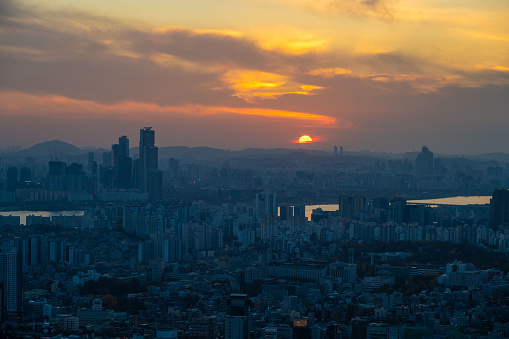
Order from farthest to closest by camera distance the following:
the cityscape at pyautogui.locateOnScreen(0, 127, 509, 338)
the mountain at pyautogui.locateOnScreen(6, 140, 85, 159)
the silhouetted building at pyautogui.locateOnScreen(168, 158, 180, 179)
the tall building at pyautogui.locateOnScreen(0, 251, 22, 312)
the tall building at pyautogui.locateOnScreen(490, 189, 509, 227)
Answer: the silhouetted building at pyautogui.locateOnScreen(168, 158, 180, 179) → the mountain at pyautogui.locateOnScreen(6, 140, 85, 159) → the tall building at pyautogui.locateOnScreen(490, 189, 509, 227) → the tall building at pyautogui.locateOnScreen(0, 251, 22, 312) → the cityscape at pyautogui.locateOnScreen(0, 127, 509, 338)

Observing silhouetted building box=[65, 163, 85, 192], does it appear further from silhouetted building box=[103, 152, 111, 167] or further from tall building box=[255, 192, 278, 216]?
tall building box=[255, 192, 278, 216]

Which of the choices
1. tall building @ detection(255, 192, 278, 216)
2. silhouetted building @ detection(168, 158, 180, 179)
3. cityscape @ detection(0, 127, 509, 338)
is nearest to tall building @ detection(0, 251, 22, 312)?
cityscape @ detection(0, 127, 509, 338)

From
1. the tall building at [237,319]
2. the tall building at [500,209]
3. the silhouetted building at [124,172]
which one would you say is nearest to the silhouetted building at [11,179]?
the silhouetted building at [124,172]

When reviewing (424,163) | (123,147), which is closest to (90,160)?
(123,147)

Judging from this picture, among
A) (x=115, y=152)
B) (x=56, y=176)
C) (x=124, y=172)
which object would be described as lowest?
(x=56, y=176)

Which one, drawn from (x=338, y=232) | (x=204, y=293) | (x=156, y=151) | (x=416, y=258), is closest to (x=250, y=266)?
(x=204, y=293)

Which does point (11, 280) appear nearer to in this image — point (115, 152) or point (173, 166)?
point (115, 152)

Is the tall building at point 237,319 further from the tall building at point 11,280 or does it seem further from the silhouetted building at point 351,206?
the silhouetted building at point 351,206
